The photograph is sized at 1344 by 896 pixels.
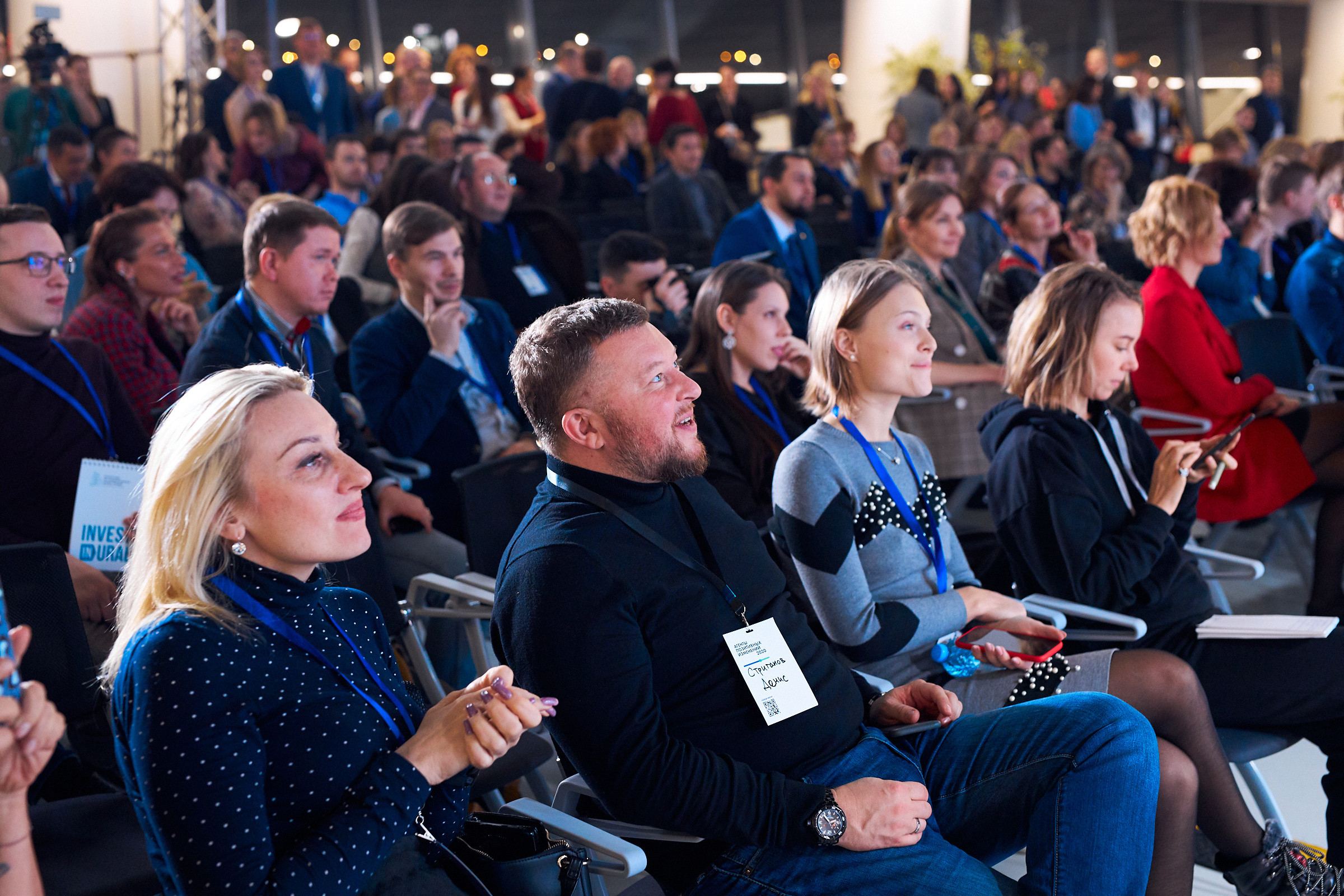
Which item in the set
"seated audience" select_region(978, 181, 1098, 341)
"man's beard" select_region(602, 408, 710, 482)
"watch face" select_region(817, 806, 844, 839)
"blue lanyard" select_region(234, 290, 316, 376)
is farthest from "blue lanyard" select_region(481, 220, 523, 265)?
"watch face" select_region(817, 806, 844, 839)

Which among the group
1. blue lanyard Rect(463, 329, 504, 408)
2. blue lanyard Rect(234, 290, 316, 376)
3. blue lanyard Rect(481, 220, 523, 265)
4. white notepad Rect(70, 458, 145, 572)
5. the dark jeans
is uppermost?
blue lanyard Rect(481, 220, 523, 265)

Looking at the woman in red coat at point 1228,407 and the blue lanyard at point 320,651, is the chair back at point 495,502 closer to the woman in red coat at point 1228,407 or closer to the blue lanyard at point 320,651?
the blue lanyard at point 320,651

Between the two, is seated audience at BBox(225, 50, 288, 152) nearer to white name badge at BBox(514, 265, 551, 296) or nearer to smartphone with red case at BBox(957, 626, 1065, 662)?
white name badge at BBox(514, 265, 551, 296)

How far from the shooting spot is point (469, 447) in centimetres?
337

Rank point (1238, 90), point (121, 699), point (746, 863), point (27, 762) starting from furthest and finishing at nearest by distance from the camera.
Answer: point (1238, 90) < point (746, 863) < point (121, 699) < point (27, 762)

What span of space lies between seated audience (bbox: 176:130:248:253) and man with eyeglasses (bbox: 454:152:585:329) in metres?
1.36

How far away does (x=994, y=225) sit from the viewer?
554 cm

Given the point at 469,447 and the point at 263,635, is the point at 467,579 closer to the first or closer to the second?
the point at 469,447

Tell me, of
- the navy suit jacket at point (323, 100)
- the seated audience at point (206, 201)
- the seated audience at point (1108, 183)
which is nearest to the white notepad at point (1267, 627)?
the seated audience at point (206, 201)

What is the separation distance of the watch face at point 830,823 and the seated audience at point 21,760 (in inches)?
36.3

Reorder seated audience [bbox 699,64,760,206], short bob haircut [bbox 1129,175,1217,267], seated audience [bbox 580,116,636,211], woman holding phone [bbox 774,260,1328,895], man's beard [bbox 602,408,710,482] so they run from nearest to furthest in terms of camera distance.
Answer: man's beard [bbox 602,408,710,482], woman holding phone [bbox 774,260,1328,895], short bob haircut [bbox 1129,175,1217,267], seated audience [bbox 580,116,636,211], seated audience [bbox 699,64,760,206]

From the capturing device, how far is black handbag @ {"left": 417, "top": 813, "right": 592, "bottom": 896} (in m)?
1.39

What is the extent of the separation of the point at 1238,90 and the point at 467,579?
57.4 feet

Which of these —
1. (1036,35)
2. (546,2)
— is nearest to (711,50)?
(546,2)
